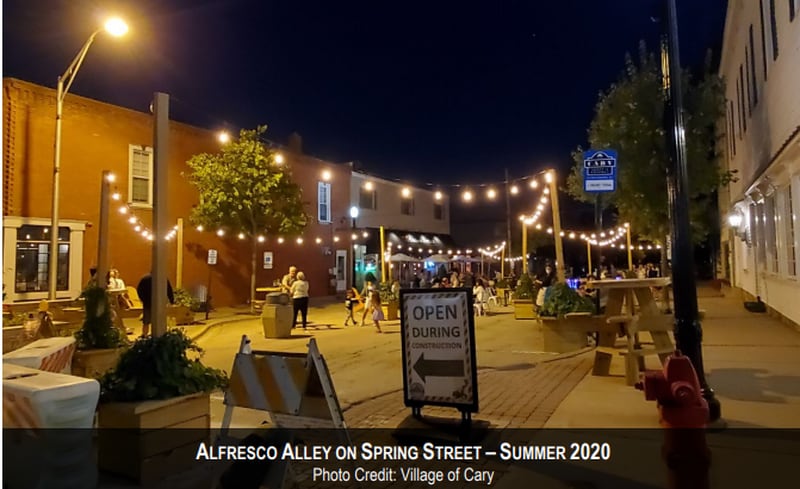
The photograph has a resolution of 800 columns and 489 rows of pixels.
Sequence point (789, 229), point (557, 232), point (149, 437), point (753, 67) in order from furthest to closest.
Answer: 1. point (753, 67)
2. point (557, 232)
3. point (789, 229)
4. point (149, 437)

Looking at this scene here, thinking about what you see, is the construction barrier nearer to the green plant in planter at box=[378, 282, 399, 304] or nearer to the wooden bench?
the wooden bench

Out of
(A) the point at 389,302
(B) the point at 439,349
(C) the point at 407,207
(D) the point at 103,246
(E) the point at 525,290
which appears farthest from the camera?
(C) the point at 407,207

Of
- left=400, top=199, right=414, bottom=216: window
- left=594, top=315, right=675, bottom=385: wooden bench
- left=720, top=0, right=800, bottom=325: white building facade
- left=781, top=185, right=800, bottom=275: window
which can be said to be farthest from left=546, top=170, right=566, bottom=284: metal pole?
left=400, top=199, right=414, bottom=216: window

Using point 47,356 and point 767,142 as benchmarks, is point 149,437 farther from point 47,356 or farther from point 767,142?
point 767,142

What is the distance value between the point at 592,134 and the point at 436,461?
1501 cm

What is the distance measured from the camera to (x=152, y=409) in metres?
4.20

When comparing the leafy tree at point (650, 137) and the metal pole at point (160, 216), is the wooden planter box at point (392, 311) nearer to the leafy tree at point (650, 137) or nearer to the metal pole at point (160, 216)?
the leafy tree at point (650, 137)

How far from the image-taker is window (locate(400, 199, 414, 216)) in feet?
116

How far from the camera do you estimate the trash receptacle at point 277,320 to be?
1326cm

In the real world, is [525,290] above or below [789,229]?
below

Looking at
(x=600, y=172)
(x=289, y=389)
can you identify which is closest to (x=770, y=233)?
(x=600, y=172)

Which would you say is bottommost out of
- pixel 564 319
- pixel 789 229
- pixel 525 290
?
pixel 564 319

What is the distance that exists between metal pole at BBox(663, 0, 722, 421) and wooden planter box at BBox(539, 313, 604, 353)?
3922mm

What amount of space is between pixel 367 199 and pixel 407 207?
14.2 feet
